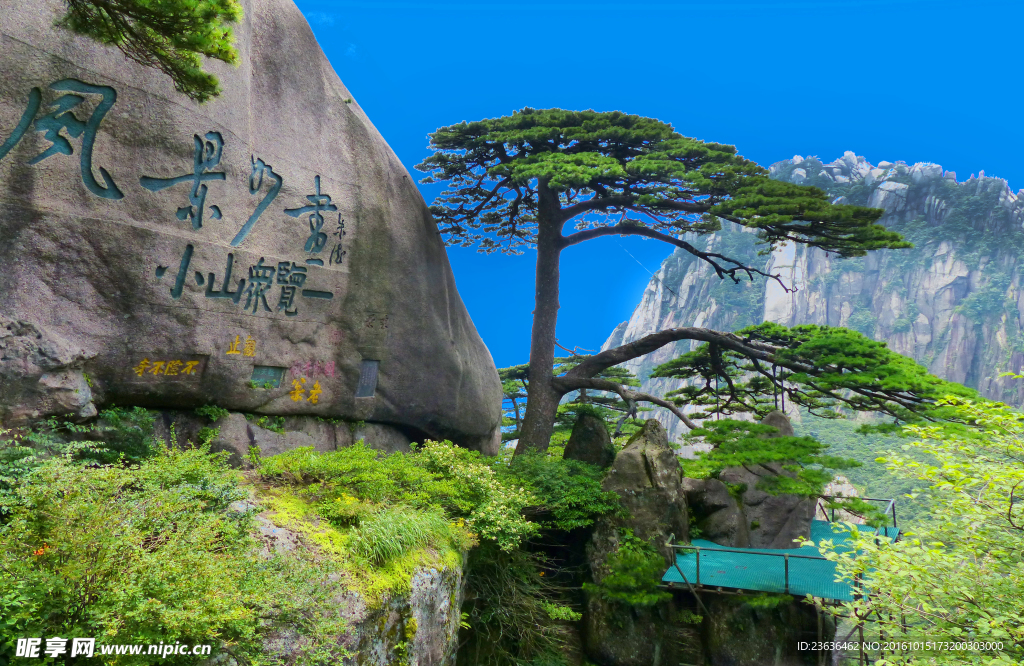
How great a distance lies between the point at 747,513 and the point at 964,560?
233 inches

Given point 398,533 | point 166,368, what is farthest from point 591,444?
point 166,368

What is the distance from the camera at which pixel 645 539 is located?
9227 mm

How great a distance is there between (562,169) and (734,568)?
6289 millimetres

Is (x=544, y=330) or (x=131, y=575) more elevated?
(x=544, y=330)

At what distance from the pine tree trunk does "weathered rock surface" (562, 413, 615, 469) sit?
1.12 metres

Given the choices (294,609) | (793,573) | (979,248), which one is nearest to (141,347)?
(294,609)

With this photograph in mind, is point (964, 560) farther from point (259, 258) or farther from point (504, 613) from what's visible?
point (259, 258)

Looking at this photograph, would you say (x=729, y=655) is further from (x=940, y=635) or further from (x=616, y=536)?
(x=940, y=635)

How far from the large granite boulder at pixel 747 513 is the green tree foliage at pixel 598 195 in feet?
7.05

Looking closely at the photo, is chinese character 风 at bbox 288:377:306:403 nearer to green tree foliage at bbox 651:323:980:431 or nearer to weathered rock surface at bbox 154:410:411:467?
weathered rock surface at bbox 154:410:411:467

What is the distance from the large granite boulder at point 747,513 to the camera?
34.4 ft

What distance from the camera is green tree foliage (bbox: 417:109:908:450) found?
1016 cm

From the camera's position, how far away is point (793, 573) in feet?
28.3

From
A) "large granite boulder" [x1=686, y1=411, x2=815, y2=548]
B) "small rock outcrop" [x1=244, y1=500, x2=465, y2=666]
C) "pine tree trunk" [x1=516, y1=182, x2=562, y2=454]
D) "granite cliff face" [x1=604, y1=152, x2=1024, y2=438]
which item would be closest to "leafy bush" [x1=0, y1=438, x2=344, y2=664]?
"small rock outcrop" [x1=244, y1=500, x2=465, y2=666]
